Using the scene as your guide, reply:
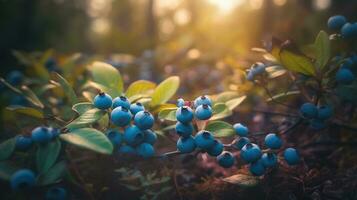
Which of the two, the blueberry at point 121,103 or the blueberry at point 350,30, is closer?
the blueberry at point 121,103

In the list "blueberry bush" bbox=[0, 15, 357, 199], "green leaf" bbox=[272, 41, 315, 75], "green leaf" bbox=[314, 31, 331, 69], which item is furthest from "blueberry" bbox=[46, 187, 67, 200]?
"green leaf" bbox=[314, 31, 331, 69]

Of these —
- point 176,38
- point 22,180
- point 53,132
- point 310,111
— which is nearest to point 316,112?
point 310,111

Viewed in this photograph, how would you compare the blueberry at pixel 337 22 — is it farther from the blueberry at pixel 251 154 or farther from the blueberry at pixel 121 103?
the blueberry at pixel 121 103

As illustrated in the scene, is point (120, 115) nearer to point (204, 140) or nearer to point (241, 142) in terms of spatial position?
point (204, 140)

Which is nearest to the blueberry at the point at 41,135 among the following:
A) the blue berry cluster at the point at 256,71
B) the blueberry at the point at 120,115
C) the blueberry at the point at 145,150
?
the blueberry at the point at 120,115

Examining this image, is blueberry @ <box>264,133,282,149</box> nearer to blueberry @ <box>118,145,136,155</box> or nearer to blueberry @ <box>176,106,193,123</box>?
blueberry @ <box>176,106,193,123</box>

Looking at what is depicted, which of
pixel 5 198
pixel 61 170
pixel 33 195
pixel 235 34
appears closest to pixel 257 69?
pixel 61 170

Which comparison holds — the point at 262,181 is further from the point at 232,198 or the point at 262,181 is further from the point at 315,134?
the point at 315,134
